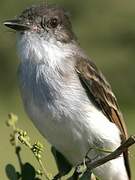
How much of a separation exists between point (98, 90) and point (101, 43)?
3.05m

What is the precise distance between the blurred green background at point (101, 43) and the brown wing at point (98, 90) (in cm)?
200

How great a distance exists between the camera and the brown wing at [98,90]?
3.06 metres

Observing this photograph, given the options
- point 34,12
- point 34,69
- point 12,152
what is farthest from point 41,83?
point 12,152

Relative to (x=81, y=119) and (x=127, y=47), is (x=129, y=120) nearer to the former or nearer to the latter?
(x=127, y=47)

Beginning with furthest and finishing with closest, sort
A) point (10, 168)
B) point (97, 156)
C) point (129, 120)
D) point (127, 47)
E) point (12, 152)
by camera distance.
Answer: point (127, 47), point (129, 120), point (12, 152), point (97, 156), point (10, 168)

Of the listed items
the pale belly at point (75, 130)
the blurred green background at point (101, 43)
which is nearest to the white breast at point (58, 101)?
the pale belly at point (75, 130)

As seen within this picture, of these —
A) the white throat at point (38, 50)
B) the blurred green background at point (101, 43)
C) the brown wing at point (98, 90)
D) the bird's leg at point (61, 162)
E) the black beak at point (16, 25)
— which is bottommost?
the bird's leg at point (61, 162)

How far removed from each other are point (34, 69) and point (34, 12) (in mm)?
229

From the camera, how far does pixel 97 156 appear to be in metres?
2.92

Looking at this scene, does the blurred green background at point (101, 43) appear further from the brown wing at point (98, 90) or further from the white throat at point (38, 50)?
the white throat at point (38, 50)

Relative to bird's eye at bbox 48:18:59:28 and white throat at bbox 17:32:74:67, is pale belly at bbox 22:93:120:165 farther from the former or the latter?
bird's eye at bbox 48:18:59:28

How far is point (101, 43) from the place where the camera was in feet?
20.1

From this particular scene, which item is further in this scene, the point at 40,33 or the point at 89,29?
the point at 89,29

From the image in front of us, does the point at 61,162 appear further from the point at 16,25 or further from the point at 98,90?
the point at 16,25
